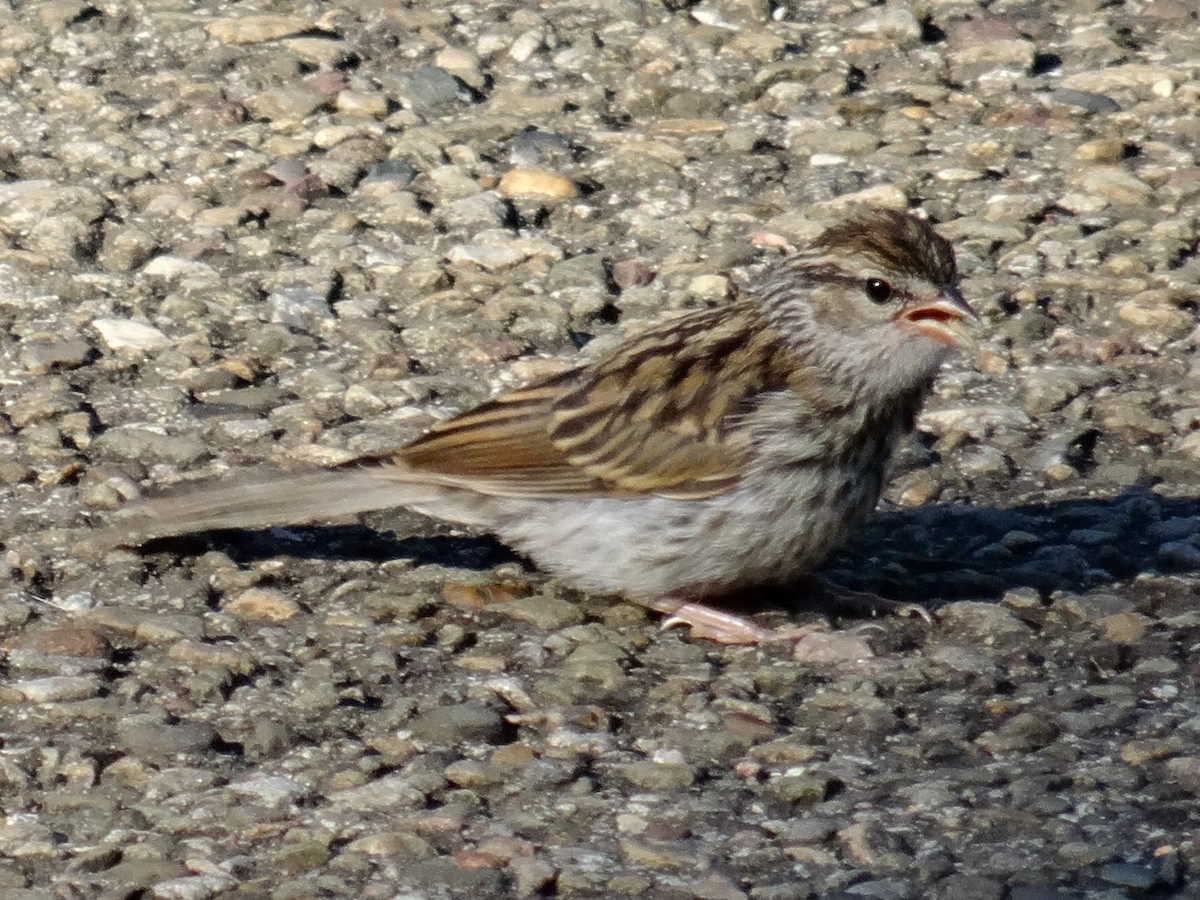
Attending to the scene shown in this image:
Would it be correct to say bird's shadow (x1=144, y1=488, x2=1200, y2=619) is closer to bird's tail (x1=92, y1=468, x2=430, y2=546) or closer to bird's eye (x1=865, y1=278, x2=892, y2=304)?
bird's tail (x1=92, y1=468, x2=430, y2=546)

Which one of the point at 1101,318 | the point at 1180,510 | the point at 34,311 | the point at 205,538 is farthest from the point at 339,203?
the point at 1180,510

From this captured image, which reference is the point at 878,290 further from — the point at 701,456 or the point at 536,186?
the point at 536,186

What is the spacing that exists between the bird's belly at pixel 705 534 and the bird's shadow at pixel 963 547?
292 millimetres

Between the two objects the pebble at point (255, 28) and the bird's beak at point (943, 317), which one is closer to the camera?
the bird's beak at point (943, 317)

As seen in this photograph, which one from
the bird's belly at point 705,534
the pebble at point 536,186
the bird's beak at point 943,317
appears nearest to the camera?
the bird's belly at point 705,534

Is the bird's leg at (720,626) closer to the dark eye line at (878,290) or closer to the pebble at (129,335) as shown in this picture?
the dark eye line at (878,290)

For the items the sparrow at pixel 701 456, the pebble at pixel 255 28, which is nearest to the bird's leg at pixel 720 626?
the sparrow at pixel 701 456

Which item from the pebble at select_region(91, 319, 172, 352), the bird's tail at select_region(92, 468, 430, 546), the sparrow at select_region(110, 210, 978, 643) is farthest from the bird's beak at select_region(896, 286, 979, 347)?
the pebble at select_region(91, 319, 172, 352)

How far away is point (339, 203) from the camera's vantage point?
832 centimetres

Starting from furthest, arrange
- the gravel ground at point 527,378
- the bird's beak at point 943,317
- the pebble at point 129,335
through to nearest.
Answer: the pebble at point 129,335 < the bird's beak at point 943,317 < the gravel ground at point 527,378

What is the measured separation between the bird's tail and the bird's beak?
1.56 m

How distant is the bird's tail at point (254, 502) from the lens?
19.8ft

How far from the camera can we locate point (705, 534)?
5.92 meters

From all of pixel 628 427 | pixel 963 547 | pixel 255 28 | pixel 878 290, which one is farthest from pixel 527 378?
pixel 255 28
